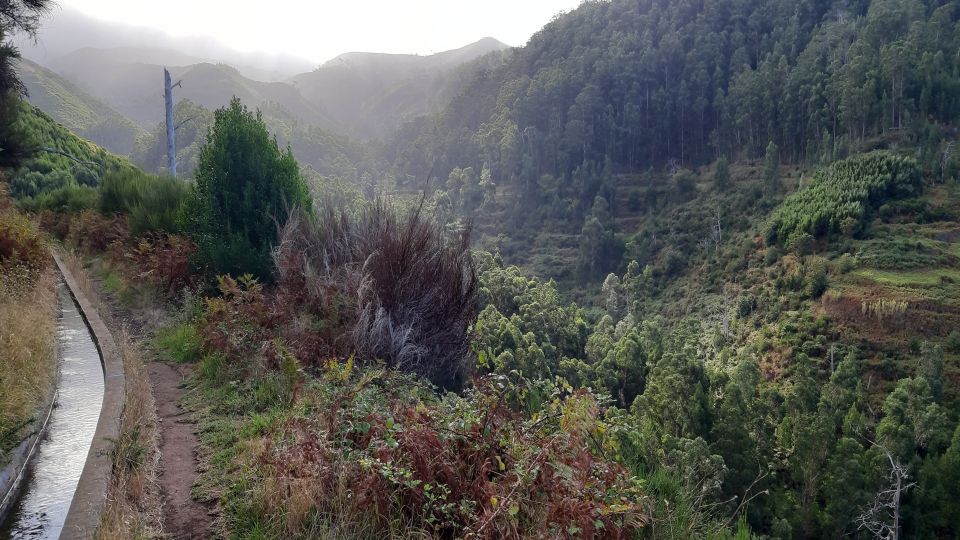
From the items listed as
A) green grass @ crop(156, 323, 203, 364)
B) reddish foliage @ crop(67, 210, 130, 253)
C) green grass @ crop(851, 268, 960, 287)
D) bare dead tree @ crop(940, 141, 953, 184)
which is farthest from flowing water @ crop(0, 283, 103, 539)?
bare dead tree @ crop(940, 141, 953, 184)

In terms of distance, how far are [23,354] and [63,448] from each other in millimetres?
1464

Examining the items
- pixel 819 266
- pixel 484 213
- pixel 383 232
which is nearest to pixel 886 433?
pixel 819 266

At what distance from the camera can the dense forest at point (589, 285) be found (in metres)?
3.59

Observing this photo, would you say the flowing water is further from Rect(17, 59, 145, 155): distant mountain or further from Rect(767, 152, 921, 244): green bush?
Rect(17, 59, 145, 155): distant mountain

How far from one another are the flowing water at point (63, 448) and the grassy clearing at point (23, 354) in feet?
0.51

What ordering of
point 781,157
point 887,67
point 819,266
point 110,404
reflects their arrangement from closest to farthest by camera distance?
1. point 110,404
2. point 819,266
3. point 887,67
4. point 781,157

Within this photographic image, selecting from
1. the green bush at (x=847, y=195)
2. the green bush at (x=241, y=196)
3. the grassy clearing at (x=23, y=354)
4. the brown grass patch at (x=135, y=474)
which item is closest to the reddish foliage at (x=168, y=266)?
the green bush at (x=241, y=196)

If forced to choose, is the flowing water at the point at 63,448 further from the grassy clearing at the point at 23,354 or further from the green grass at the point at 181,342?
the green grass at the point at 181,342

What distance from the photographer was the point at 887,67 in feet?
200

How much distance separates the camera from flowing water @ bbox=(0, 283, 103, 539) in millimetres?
3369

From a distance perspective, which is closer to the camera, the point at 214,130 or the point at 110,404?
the point at 110,404

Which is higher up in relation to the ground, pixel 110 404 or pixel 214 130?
pixel 214 130

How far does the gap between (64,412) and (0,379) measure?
58 cm

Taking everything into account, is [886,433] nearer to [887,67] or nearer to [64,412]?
[64,412]
